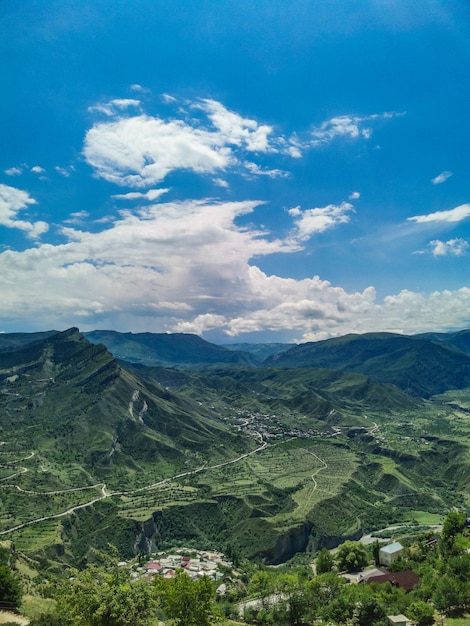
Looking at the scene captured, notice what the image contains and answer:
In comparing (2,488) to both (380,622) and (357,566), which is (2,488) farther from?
(380,622)

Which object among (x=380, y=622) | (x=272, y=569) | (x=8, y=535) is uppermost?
(x=380, y=622)

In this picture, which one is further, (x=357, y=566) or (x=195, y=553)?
(x=195, y=553)

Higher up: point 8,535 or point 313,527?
point 8,535

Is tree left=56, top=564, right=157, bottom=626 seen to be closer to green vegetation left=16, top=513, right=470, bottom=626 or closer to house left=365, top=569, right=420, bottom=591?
green vegetation left=16, top=513, right=470, bottom=626

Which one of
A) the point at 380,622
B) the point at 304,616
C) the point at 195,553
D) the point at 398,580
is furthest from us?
the point at 195,553

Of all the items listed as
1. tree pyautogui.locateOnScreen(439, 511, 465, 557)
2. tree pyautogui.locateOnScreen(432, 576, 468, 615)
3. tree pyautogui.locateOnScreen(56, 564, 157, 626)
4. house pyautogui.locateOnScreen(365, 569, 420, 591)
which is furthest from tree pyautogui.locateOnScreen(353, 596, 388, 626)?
tree pyautogui.locateOnScreen(56, 564, 157, 626)

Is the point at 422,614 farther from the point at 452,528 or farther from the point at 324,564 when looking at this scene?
the point at 324,564

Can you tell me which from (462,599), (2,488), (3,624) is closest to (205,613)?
(3,624)
